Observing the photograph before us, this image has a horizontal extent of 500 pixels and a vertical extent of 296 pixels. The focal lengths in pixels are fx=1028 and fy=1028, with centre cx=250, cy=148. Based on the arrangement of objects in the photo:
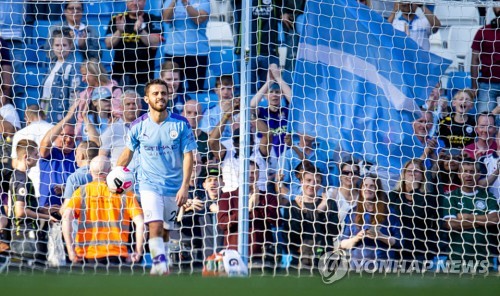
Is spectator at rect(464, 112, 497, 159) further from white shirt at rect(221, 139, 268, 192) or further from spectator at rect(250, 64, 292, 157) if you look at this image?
white shirt at rect(221, 139, 268, 192)

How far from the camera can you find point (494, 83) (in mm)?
8117

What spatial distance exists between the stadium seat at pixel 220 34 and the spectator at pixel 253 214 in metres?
1.01

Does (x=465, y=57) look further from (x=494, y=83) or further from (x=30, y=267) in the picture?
(x=30, y=267)

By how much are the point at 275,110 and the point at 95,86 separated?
1.41 m

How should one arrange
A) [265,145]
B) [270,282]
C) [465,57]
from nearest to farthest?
[270,282]
[265,145]
[465,57]

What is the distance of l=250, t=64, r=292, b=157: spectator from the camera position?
7.64 meters

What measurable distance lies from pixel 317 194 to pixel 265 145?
1.75ft

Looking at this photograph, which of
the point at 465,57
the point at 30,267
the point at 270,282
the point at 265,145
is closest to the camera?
the point at 270,282

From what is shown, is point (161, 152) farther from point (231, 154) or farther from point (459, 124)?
point (459, 124)

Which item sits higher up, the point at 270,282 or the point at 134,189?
the point at 134,189

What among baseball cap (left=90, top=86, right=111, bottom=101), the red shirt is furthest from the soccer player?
the red shirt

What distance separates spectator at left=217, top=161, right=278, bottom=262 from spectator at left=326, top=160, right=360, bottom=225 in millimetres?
465

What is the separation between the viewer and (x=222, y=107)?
7738 mm

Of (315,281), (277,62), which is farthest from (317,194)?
(315,281)
